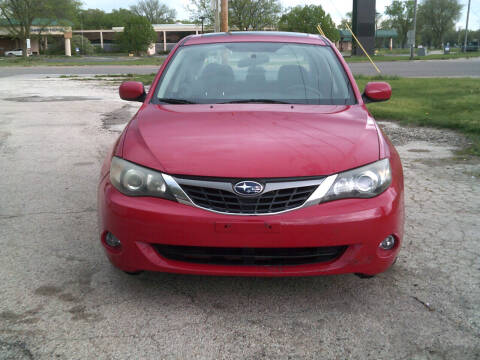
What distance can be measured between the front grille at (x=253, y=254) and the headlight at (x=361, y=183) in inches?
11.4

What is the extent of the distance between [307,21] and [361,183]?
236 feet

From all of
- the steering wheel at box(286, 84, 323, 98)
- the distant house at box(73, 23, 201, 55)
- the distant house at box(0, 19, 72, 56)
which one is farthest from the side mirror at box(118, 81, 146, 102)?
the distant house at box(73, 23, 201, 55)

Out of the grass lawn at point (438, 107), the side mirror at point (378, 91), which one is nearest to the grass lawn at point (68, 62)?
the grass lawn at point (438, 107)

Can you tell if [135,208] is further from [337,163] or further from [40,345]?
[337,163]

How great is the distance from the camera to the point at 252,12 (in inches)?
2105

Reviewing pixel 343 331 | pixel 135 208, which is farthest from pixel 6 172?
pixel 343 331

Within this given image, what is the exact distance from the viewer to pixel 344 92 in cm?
377

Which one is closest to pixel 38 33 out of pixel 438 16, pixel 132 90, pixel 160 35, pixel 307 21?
pixel 160 35

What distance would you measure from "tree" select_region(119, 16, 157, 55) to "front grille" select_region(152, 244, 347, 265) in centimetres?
7927

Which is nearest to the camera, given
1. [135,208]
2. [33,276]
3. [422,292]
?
[135,208]

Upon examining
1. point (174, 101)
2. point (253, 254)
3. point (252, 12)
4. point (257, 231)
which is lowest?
point (253, 254)

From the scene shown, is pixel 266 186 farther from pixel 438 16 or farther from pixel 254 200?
pixel 438 16

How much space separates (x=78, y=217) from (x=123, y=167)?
1.79 m

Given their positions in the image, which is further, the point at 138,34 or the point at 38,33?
the point at 138,34
